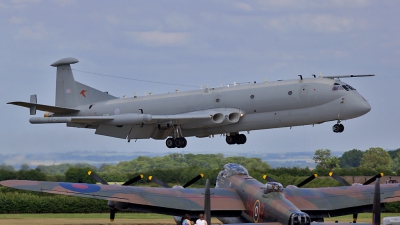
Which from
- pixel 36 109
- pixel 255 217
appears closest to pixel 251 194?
pixel 255 217

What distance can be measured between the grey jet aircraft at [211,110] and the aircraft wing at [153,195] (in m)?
11.9

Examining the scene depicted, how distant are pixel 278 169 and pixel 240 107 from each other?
148 inches

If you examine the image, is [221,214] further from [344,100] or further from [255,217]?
[344,100]

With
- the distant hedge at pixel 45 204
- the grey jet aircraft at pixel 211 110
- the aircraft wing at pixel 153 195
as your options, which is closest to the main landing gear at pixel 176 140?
the grey jet aircraft at pixel 211 110

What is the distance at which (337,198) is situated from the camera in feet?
85.0

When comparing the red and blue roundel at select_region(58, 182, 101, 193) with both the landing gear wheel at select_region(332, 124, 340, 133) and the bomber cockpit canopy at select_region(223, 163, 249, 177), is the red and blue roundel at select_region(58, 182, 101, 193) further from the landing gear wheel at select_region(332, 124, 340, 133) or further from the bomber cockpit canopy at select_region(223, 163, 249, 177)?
the landing gear wheel at select_region(332, 124, 340, 133)

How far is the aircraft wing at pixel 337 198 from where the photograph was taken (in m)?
25.5

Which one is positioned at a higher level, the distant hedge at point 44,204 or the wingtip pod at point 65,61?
the wingtip pod at point 65,61

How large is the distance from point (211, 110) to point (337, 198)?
14.6 meters

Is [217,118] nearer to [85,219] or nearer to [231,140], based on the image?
[231,140]

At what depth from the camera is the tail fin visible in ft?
147

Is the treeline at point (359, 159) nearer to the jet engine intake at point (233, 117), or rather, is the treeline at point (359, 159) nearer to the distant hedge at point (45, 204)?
the jet engine intake at point (233, 117)

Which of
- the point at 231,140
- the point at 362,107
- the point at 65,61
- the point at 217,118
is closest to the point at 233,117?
the point at 217,118

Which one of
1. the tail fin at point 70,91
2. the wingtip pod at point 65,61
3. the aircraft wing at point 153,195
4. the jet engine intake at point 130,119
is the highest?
the wingtip pod at point 65,61
